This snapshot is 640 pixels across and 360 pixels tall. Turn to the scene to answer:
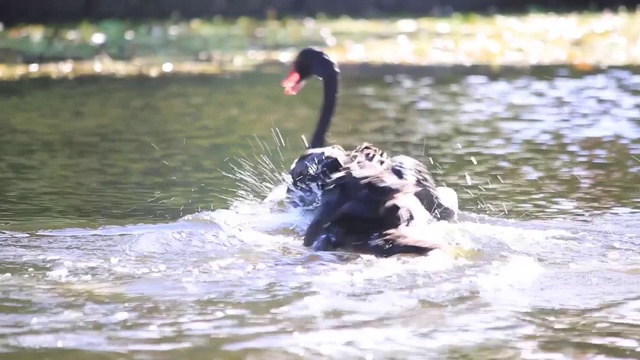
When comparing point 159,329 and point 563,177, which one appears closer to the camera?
point 159,329

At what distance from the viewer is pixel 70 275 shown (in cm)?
586

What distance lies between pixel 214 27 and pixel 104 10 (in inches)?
126

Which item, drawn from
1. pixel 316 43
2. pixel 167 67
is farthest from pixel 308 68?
pixel 316 43

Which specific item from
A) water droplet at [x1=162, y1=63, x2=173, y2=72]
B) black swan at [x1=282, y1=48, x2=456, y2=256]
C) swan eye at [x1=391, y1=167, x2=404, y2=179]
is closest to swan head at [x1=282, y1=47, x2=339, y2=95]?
black swan at [x1=282, y1=48, x2=456, y2=256]

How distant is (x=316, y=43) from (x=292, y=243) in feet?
42.9

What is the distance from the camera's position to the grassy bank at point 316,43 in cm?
1734

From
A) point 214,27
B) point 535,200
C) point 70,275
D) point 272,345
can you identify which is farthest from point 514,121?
point 214,27

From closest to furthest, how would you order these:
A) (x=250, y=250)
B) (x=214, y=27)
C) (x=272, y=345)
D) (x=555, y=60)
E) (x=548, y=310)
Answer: (x=272, y=345)
(x=548, y=310)
(x=250, y=250)
(x=555, y=60)
(x=214, y=27)

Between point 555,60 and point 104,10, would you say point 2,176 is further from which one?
point 104,10

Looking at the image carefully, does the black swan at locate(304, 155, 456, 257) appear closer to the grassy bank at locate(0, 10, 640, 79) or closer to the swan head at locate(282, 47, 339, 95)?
the swan head at locate(282, 47, 339, 95)

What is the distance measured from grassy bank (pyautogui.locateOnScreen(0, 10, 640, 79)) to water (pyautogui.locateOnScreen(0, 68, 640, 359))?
4488 millimetres

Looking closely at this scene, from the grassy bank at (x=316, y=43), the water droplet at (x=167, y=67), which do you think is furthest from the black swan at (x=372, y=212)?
the water droplet at (x=167, y=67)

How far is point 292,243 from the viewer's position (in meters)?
6.64

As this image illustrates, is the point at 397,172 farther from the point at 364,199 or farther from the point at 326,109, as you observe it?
the point at 326,109
